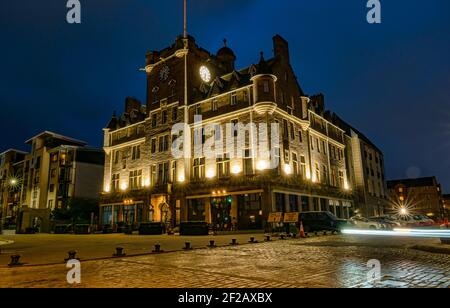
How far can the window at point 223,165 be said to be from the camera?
33469 millimetres

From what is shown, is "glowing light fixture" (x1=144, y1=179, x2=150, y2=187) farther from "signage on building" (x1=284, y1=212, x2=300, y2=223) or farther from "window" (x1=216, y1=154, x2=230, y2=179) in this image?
"signage on building" (x1=284, y1=212, x2=300, y2=223)

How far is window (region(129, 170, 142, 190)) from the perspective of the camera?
1688 inches

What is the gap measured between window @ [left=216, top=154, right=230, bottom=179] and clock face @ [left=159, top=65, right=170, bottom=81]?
14.5 metres

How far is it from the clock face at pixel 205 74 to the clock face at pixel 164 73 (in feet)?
14.5

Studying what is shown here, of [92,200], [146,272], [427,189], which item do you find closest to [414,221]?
[146,272]

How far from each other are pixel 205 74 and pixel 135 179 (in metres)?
17.1

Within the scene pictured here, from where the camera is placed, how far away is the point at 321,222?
2516 cm

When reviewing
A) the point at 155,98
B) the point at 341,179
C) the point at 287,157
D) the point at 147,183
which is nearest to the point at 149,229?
the point at 147,183

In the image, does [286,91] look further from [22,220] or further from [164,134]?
[22,220]

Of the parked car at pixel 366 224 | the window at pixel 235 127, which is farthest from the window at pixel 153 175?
the parked car at pixel 366 224

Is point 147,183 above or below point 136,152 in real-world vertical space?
below

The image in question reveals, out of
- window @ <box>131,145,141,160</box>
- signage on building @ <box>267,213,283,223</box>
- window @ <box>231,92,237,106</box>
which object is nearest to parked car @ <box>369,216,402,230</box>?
signage on building @ <box>267,213,283,223</box>

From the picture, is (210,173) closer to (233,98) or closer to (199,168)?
(199,168)
